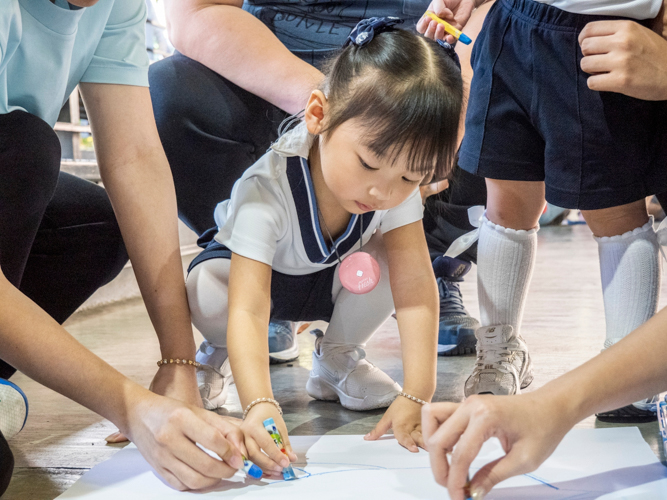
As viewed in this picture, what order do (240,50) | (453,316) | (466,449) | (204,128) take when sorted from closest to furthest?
(466,449) < (240,50) < (204,128) < (453,316)

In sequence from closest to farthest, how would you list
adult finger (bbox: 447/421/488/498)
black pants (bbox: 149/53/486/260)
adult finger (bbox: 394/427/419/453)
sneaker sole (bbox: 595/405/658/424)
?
adult finger (bbox: 447/421/488/498) → adult finger (bbox: 394/427/419/453) → sneaker sole (bbox: 595/405/658/424) → black pants (bbox: 149/53/486/260)

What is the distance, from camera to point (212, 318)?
0.93 m

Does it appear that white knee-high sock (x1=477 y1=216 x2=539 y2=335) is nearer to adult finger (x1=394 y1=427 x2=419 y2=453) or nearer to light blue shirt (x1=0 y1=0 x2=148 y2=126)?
adult finger (x1=394 y1=427 x2=419 y2=453)

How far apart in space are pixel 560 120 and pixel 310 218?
14.0 inches

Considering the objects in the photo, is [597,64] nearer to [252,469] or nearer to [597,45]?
[597,45]

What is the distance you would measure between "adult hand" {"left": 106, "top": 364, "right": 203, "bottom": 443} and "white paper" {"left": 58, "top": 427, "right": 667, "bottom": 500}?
0.24ft

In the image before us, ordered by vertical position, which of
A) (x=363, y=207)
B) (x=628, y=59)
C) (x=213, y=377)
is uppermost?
(x=628, y=59)

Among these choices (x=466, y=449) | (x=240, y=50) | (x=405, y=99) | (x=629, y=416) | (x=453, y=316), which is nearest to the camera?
A: (x=466, y=449)

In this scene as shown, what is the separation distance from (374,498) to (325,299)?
429 millimetres

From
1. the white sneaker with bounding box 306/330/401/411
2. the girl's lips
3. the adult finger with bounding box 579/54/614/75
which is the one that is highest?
the adult finger with bounding box 579/54/614/75

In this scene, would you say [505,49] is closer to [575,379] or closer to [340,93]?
[340,93]

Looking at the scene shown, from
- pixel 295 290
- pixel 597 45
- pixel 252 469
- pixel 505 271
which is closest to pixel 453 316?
pixel 505 271

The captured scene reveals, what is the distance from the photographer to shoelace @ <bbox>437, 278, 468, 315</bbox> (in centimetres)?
139

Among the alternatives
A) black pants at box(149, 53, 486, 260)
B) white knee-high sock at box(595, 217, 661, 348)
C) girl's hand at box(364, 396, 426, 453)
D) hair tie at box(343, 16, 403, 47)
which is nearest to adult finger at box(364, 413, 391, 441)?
girl's hand at box(364, 396, 426, 453)
